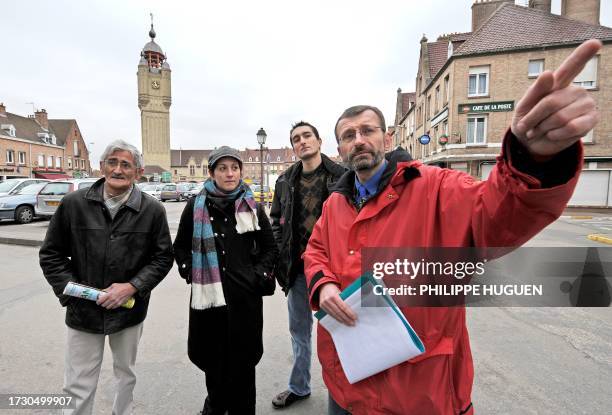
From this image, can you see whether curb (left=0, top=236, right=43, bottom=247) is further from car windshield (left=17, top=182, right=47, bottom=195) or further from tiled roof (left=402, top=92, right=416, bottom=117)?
tiled roof (left=402, top=92, right=416, bottom=117)

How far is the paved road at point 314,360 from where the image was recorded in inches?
101

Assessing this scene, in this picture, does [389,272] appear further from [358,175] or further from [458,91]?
[458,91]

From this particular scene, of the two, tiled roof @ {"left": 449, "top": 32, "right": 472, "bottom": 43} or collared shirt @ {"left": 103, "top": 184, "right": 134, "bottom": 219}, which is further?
tiled roof @ {"left": 449, "top": 32, "right": 472, "bottom": 43}

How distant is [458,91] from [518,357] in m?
19.0

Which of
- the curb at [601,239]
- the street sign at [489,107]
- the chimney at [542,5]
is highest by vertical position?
the chimney at [542,5]

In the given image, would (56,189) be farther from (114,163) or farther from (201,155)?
(201,155)

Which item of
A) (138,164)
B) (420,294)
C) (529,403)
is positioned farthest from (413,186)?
(529,403)

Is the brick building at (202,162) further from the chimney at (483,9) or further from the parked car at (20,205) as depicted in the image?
the parked car at (20,205)

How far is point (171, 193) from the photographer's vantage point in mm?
26812

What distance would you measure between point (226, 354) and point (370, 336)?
1.45 m

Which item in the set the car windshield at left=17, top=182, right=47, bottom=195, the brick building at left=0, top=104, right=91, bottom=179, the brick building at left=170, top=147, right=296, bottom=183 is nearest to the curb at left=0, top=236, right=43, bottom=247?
the car windshield at left=17, top=182, right=47, bottom=195

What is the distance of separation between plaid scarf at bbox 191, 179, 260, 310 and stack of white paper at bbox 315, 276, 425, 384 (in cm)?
109

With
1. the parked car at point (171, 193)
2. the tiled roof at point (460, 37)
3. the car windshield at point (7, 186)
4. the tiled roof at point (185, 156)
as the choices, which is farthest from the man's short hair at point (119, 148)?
the tiled roof at point (185, 156)

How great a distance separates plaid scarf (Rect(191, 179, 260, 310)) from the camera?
2.35 m
